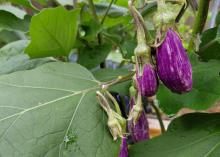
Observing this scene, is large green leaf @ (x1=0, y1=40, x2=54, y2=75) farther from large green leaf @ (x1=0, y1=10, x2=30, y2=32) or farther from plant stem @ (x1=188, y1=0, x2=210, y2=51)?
plant stem @ (x1=188, y1=0, x2=210, y2=51)

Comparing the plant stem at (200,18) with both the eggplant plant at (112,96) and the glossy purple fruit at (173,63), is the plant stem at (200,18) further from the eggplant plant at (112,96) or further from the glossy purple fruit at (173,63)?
the glossy purple fruit at (173,63)

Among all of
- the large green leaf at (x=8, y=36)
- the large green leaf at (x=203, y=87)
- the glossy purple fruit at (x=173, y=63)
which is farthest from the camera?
the large green leaf at (x=8, y=36)

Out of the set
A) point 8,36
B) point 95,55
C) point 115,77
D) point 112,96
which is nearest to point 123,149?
point 112,96

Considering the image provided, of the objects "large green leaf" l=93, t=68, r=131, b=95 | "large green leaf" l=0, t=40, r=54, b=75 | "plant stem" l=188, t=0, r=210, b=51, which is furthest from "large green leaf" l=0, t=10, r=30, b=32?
"plant stem" l=188, t=0, r=210, b=51

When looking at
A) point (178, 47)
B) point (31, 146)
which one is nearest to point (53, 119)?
point (31, 146)

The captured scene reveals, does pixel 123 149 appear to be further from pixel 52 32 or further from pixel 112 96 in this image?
pixel 52 32

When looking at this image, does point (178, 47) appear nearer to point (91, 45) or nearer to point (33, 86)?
point (33, 86)

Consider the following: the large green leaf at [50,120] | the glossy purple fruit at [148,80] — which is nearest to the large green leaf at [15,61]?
the large green leaf at [50,120]
